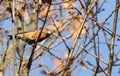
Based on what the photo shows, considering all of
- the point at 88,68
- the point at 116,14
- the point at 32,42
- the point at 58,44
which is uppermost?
the point at 116,14

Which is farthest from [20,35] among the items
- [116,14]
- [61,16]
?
[61,16]

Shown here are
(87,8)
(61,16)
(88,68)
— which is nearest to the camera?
A: (87,8)

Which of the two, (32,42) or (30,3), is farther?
(30,3)

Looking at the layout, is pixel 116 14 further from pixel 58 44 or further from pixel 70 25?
pixel 70 25

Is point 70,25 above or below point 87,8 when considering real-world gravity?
below

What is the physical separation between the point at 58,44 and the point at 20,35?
66 centimetres

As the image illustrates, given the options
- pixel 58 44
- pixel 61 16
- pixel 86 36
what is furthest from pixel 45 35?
pixel 61 16

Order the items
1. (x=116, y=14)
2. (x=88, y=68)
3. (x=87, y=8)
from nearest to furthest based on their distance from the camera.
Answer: (x=116, y=14) < (x=87, y=8) < (x=88, y=68)

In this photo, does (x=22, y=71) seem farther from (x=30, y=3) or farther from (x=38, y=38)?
(x=30, y=3)

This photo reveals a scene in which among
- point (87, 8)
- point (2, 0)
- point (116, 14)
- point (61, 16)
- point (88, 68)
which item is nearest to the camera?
point (116, 14)

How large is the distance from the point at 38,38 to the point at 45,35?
18 cm

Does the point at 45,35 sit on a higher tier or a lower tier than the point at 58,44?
higher

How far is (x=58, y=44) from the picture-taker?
8.28 feet

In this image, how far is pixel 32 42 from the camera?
1.88 metres
